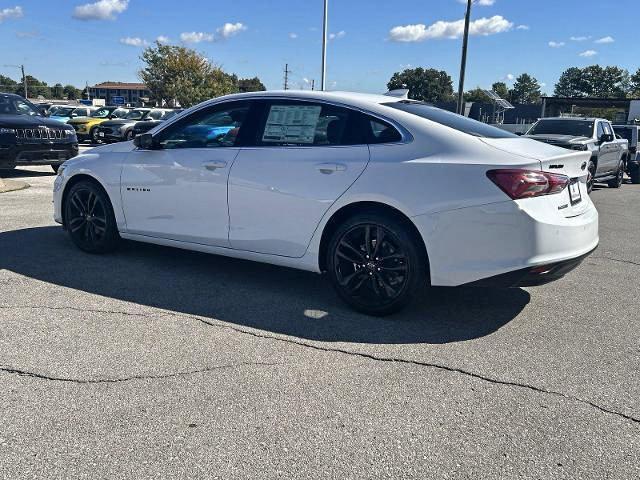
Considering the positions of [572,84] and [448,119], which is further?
[572,84]

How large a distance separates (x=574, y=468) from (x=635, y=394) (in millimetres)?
947

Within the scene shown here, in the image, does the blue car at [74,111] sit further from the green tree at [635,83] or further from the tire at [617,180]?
the green tree at [635,83]

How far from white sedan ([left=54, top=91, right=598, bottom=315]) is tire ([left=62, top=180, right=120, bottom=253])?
0.89 feet

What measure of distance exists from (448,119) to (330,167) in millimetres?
1048

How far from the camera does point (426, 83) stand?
111312 millimetres

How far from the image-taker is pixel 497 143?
409 cm

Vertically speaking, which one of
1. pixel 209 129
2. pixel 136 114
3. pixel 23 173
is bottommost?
pixel 23 173

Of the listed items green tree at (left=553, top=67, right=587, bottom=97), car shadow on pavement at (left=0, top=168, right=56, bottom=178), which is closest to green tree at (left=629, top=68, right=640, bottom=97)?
green tree at (left=553, top=67, right=587, bottom=97)

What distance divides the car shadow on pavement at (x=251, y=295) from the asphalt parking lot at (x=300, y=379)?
24 millimetres

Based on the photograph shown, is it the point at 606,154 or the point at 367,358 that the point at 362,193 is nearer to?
the point at 367,358

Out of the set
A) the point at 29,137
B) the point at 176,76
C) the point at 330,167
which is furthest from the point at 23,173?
the point at 176,76

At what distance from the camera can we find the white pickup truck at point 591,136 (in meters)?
12.4

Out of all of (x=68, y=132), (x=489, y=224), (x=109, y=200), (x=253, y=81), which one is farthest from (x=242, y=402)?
(x=253, y=81)

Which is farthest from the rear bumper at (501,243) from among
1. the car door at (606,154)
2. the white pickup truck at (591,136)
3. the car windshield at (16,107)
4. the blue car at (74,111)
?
the blue car at (74,111)
